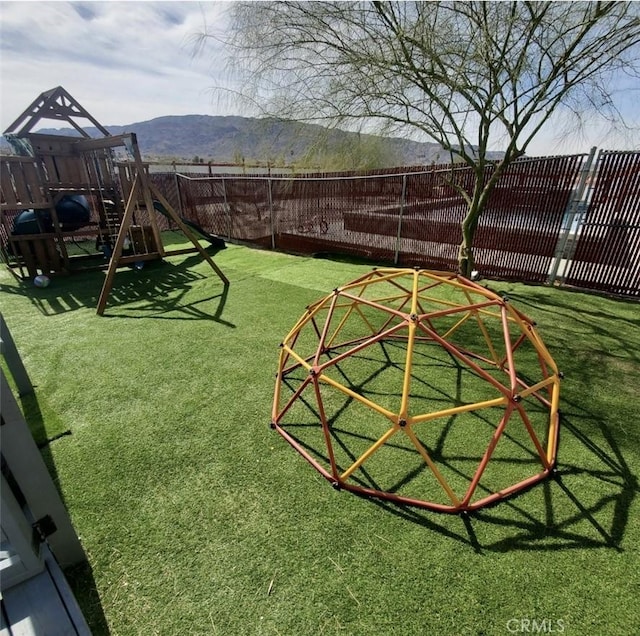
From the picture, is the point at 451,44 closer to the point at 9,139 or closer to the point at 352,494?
the point at 352,494

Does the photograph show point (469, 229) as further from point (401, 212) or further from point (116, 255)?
point (116, 255)

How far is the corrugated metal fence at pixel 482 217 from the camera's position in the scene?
5.77 m

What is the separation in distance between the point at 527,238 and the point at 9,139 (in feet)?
36.4

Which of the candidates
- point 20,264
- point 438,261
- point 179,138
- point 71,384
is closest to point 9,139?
point 20,264

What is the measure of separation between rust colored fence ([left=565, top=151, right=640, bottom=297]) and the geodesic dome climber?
3165 millimetres

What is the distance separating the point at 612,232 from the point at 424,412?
543cm

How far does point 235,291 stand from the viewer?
A: 6559mm

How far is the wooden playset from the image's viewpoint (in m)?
6.66

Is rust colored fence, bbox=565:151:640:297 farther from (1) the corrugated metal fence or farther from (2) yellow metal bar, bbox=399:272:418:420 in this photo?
(2) yellow metal bar, bbox=399:272:418:420

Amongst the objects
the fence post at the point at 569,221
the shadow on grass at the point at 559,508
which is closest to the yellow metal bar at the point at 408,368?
the shadow on grass at the point at 559,508

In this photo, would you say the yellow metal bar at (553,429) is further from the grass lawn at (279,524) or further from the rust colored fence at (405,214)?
the rust colored fence at (405,214)

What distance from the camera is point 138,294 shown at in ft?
21.1

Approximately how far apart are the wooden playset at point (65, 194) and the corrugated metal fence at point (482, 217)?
3235mm

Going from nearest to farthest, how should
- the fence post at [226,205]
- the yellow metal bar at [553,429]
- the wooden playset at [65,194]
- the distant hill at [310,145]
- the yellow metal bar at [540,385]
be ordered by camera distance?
the yellow metal bar at [540,385], the yellow metal bar at [553,429], the distant hill at [310,145], the wooden playset at [65,194], the fence post at [226,205]
